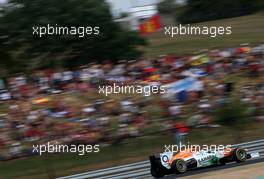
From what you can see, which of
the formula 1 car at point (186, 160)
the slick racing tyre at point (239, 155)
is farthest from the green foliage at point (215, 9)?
the formula 1 car at point (186, 160)

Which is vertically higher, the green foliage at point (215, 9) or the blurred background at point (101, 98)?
the blurred background at point (101, 98)

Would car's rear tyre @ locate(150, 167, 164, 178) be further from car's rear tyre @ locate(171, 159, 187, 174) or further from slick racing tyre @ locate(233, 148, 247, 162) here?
slick racing tyre @ locate(233, 148, 247, 162)

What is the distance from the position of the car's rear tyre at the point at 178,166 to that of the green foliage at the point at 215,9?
44103 mm

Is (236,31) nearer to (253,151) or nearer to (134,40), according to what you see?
(134,40)

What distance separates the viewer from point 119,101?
21219 mm

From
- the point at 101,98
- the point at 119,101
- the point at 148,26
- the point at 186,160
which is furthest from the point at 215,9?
the point at 186,160

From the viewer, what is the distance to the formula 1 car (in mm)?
14172

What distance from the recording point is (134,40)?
39.1 meters

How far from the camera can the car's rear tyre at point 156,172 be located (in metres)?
14.2

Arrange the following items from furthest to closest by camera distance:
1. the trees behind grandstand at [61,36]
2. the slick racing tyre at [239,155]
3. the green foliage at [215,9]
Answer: the green foliage at [215,9]
the trees behind grandstand at [61,36]
the slick racing tyre at [239,155]

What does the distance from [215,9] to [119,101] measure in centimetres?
3845

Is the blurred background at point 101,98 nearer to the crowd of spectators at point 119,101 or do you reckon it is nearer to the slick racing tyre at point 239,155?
the crowd of spectators at point 119,101

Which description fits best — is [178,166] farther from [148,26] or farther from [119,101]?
[148,26]

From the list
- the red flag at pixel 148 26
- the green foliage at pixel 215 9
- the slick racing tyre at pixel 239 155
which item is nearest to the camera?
the slick racing tyre at pixel 239 155
